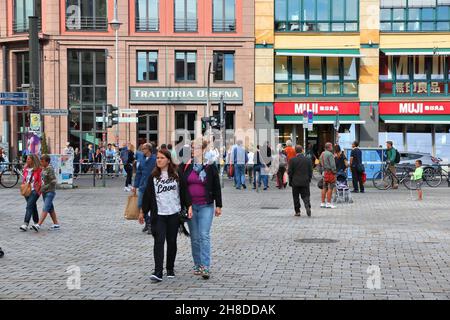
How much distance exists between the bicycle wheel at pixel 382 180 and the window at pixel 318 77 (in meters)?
13.0

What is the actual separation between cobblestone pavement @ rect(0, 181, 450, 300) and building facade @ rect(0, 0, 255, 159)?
856 inches

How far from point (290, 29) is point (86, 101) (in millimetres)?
12338

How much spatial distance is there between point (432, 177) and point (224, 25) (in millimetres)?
16663

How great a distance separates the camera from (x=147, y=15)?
40.8 meters

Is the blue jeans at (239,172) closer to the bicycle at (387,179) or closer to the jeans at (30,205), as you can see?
the bicycle at (387,179)

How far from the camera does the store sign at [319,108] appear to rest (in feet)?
131

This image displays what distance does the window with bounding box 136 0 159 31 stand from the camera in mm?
40656

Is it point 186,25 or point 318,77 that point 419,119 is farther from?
point 186,25

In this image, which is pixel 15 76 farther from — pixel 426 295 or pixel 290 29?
pixel 426 295

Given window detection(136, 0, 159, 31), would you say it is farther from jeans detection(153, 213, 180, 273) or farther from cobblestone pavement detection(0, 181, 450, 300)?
jeans detection(153, 213, 180, 273)

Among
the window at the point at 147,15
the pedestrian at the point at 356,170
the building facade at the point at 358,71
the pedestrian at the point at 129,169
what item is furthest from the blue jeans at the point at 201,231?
the window at the point at 147,15
